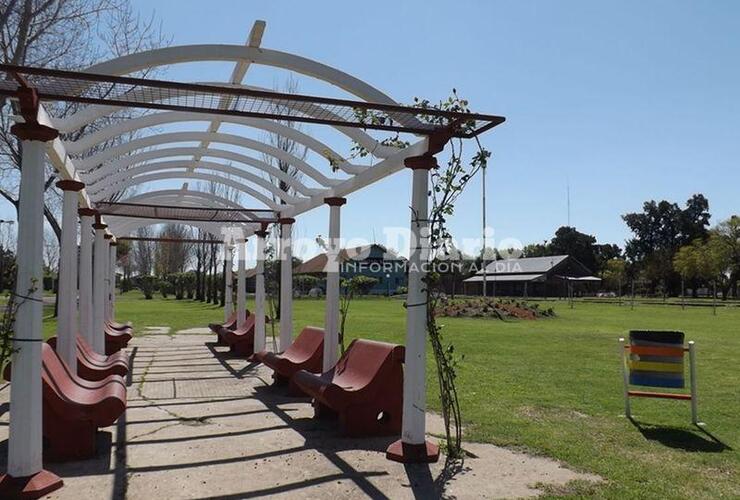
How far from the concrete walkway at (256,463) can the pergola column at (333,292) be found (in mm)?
701

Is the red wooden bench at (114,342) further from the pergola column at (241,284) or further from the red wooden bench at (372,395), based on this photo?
the red wooden bench at (372,395)

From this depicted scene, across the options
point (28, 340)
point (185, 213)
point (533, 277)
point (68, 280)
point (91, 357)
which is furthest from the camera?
point (533, 277)

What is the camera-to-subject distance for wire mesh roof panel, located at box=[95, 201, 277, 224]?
10.3 metres

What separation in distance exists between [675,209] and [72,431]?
8689 cm

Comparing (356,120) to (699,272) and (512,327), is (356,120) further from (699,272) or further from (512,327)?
(699,272)

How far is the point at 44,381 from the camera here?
16.3 feet

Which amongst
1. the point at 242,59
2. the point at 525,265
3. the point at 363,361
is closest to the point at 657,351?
the point at 363,361

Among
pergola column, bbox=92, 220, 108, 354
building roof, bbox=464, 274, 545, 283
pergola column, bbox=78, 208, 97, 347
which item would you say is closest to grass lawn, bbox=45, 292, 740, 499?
pergola column, bbox=78, 208, 97, 347

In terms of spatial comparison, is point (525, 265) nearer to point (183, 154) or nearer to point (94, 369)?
point (183, 154)

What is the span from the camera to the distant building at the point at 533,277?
67.8m

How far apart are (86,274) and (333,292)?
3.18 m

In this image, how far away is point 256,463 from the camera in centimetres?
510

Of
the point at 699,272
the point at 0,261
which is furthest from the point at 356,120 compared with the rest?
the point at 699,272

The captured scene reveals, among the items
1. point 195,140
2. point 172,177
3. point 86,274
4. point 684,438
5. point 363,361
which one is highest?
point 195,140
